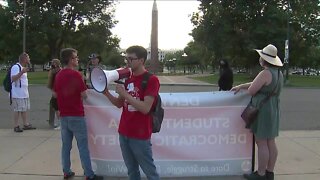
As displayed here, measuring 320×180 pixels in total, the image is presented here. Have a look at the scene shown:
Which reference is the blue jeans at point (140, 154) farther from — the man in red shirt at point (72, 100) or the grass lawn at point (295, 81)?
the grass lawn at point (295, 81)

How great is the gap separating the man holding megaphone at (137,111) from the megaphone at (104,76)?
0.07 metres

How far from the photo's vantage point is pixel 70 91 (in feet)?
17.6

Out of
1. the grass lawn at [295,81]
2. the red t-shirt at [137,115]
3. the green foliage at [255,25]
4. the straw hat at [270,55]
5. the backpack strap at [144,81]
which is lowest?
the grass lawn at [295,81]

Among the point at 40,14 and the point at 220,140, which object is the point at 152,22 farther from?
the point at 40,14

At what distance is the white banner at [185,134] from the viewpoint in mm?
5891

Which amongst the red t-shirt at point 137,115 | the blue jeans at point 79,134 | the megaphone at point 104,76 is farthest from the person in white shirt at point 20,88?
the red t-shirt at point 137,115

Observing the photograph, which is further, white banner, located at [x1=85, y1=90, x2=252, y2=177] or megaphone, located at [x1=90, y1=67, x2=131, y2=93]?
white banner, located at [x1=85, y1=90, x2=252, y2=177]

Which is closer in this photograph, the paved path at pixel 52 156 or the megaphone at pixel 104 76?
the megaphone at pixel 104 76

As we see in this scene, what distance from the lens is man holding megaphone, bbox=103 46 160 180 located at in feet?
13.2

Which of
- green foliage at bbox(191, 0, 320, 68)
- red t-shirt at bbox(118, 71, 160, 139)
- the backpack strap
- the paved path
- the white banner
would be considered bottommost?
the paved path

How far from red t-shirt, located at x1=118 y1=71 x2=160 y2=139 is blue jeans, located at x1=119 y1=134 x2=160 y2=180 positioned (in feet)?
0.21

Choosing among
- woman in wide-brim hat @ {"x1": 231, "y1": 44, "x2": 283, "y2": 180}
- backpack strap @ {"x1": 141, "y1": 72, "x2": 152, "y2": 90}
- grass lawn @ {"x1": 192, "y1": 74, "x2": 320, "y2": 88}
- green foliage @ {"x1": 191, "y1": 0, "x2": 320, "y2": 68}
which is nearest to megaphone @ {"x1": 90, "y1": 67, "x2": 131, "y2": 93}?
backpack strap @ {"x1": 141, "y1": 72, "x2": 152, "y2": 90}

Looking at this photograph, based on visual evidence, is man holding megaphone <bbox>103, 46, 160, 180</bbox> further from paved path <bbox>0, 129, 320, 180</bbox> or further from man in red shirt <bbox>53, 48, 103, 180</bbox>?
paved path <bbox>0, 129, 320, 180</bbox>

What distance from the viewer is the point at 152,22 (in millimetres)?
21609
